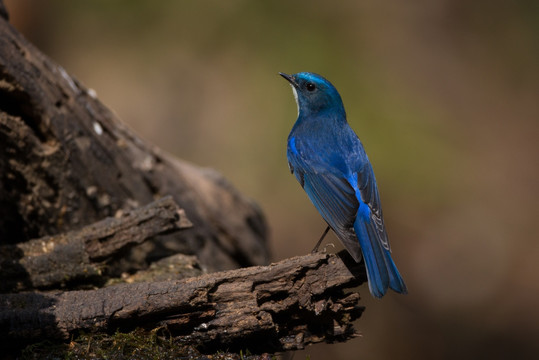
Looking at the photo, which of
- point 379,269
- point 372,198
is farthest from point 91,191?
point 379,269

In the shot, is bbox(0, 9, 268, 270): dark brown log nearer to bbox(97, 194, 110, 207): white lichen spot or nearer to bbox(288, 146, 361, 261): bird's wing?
bbox(97, 194, 110, 207): white lichen spot

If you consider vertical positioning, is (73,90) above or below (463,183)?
below

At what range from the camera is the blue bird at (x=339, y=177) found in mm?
3078

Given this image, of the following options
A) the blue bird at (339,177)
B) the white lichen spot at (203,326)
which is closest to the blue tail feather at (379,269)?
the blue bird at (339,177)

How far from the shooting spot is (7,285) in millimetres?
3201

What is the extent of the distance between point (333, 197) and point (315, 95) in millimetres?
1096

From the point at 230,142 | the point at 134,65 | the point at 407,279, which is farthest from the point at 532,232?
the point at 134,65

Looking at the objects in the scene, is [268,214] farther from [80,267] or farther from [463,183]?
[80,267]

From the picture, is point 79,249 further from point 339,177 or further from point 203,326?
point 339,177

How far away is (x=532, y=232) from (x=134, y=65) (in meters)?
6.32

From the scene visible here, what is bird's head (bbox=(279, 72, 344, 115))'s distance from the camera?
4.42 m

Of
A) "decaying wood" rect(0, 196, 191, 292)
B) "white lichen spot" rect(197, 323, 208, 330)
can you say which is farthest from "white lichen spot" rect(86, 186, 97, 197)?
"white lichen spot" rect(197, 323, 208, 330)

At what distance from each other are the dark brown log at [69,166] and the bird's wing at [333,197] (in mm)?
1057

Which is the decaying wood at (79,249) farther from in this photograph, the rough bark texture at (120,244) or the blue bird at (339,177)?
the blue bird at (339,177)
